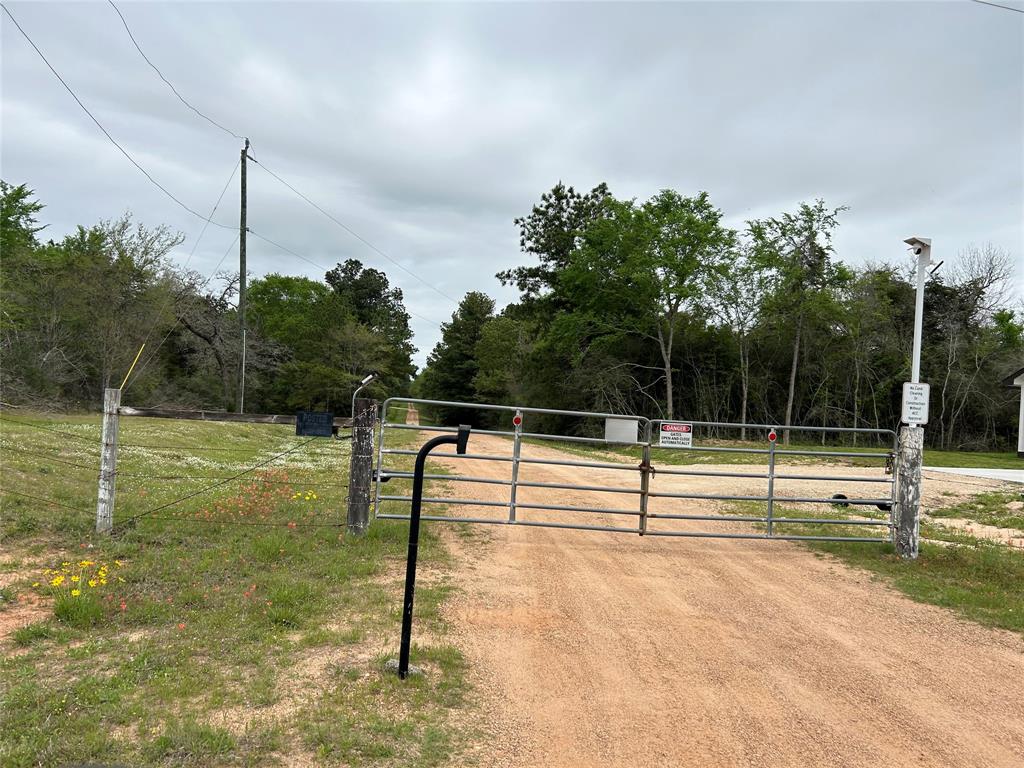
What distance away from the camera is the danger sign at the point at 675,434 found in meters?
8.07

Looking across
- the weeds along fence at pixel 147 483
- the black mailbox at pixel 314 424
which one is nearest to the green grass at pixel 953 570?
the weeds along fence at pixel 147 483

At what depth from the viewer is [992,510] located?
11.5 meters

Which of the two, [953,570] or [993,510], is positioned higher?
[993,510]

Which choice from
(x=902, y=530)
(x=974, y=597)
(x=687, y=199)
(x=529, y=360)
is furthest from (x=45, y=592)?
(x=529, y=360)

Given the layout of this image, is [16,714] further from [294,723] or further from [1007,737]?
[1007,737]

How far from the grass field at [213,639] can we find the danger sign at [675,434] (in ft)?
10.1

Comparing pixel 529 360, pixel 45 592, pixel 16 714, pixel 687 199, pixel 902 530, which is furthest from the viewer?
pixel 529 360

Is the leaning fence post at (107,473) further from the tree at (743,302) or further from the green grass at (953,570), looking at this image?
the tree at (743,302)

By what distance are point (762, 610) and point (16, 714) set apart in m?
5.14

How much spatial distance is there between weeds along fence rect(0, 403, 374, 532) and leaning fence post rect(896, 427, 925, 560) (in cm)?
655

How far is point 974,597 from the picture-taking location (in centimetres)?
614

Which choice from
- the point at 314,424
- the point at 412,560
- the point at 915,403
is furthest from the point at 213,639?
the point at 915,403

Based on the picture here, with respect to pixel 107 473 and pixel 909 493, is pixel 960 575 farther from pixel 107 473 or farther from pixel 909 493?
pixel 107 473

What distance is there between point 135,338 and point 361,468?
26.5m
